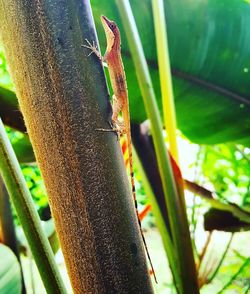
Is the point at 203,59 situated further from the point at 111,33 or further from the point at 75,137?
the point at 75,137

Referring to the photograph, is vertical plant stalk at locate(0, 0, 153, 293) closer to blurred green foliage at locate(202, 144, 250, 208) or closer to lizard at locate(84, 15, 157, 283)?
lizard at locate(84, 15, 157, 283)

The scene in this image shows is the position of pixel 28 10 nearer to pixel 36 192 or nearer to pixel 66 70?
pixel 66 70

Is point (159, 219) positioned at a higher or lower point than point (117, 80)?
lower

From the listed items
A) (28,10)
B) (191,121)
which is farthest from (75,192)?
(191,121)

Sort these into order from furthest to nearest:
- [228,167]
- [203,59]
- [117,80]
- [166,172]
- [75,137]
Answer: [228,167], [203,59], [117,80], [166,172], [75,137]

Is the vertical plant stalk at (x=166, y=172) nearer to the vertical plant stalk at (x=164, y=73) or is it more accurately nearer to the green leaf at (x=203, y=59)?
the vertical plant stalk at (x=164, y=73)

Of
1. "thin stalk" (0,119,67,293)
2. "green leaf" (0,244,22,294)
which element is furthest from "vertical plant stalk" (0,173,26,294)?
"thin stalk" (0,119,67,293)

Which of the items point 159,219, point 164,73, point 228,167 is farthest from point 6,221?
point 228,167

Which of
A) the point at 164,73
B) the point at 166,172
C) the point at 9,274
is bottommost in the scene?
the point at 9,274

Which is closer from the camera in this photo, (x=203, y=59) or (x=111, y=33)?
(x=111, y=33)
